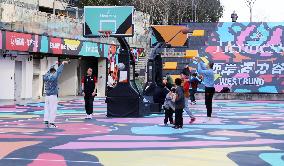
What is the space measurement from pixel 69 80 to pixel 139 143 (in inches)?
1194

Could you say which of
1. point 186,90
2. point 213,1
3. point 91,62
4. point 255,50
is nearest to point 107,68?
point 91,62

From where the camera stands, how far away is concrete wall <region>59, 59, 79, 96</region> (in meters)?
42.3

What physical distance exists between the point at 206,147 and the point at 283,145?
180 centimetres

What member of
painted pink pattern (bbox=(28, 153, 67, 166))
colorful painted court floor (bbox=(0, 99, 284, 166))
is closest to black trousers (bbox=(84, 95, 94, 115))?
colorful painted court floor (bbox=(0, 99, 284, 166))

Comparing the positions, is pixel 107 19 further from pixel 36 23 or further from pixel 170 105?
pixel 36 23

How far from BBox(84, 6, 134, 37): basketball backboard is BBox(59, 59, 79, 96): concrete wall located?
19.3m

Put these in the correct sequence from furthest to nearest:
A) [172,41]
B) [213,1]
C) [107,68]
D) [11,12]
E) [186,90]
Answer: [213,1], [107,68], [11,12], [172,41], [186,90]

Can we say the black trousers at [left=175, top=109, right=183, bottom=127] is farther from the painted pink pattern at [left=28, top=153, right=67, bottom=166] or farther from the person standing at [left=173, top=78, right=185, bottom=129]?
the painted pink pattern at [left=28, top=153, right=67, bottom=166]

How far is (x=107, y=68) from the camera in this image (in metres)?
43.5

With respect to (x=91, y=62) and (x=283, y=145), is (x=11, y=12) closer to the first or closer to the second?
(x=91, y=62)

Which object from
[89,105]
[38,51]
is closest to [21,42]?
[38,51]

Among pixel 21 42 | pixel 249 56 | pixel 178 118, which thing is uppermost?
pixel 21 42

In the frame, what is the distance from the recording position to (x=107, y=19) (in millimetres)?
22906

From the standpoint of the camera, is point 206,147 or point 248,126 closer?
point 206,147
